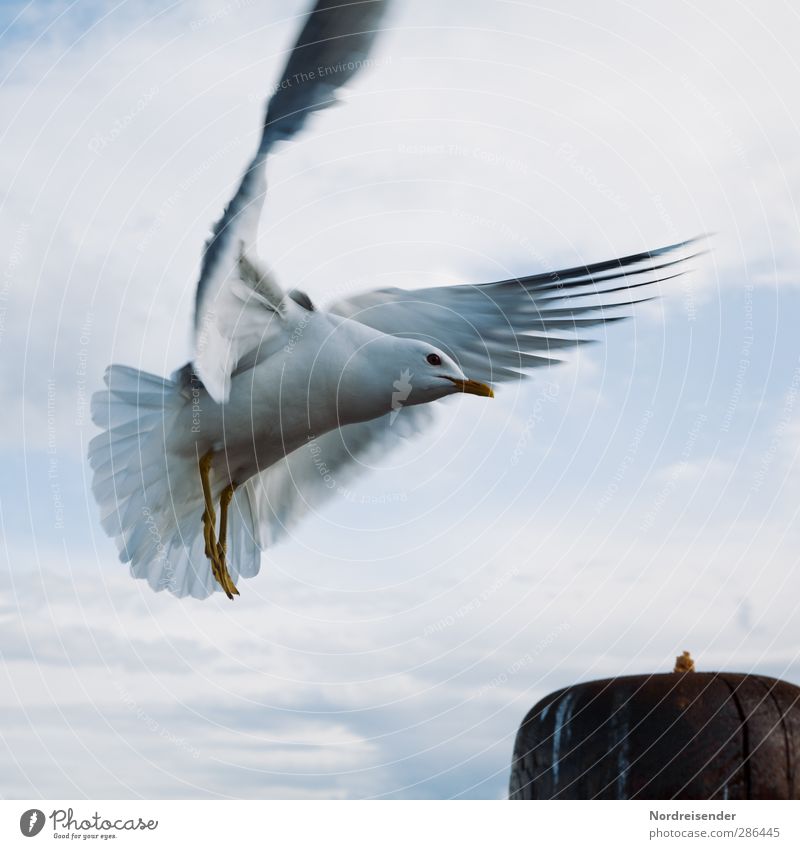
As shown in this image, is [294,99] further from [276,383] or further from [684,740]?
[684,740]

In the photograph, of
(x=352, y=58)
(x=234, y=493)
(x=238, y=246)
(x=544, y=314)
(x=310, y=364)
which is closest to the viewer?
(x=352, y=58)

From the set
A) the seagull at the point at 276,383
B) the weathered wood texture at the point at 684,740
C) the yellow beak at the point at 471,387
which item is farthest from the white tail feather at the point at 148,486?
the weathered wood texture at the point at 684,740

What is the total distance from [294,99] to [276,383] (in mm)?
1535

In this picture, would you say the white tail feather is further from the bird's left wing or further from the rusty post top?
the rusty post top

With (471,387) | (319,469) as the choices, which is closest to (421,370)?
(471,387)

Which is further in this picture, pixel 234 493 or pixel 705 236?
pixel 234 493

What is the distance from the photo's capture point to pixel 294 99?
514cm

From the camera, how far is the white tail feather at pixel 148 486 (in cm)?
658

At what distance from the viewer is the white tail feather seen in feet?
21.6

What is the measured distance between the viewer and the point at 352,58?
5051 millimetres

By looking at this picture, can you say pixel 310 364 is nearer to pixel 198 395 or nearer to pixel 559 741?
pixel 198 395
